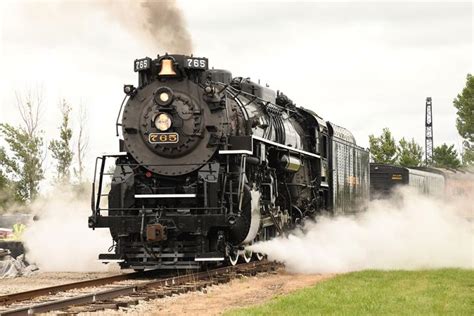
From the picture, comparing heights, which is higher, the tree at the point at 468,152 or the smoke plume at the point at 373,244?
the tree at the point at 468,152

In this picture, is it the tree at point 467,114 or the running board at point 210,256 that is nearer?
the running board at point 210,256

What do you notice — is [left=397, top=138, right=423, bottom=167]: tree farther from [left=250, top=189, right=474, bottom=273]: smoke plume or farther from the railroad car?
[left=250, top=189, right=474, bottom=273]: smoke plume

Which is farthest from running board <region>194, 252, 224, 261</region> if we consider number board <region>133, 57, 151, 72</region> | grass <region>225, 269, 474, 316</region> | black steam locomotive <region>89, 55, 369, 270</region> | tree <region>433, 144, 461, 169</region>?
tree <region>433, 144, 461, 169</region>

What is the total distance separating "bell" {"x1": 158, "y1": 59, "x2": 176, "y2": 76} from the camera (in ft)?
52.2

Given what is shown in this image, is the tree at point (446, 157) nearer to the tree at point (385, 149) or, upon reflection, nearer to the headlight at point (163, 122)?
the tree at point (385, 149)

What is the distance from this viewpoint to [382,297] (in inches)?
464

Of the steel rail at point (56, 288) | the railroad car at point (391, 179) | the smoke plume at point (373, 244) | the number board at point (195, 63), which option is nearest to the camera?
the steel rail at point (56, 288)

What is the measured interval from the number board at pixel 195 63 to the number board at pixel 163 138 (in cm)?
145

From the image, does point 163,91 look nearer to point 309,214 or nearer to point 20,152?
point 309,214

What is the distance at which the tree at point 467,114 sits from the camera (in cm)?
6097

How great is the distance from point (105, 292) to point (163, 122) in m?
5.00

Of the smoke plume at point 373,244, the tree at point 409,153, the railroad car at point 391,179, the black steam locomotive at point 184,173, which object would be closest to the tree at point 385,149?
the tree at point 409,153

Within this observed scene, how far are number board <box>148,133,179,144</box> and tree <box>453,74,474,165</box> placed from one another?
49.4 meters

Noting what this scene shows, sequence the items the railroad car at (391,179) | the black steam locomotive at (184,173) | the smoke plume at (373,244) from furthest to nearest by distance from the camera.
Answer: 1. the railroad car at (391,179)
2. the smoke plume at (373,244)
3. the black steam locomotive at (184,173)
